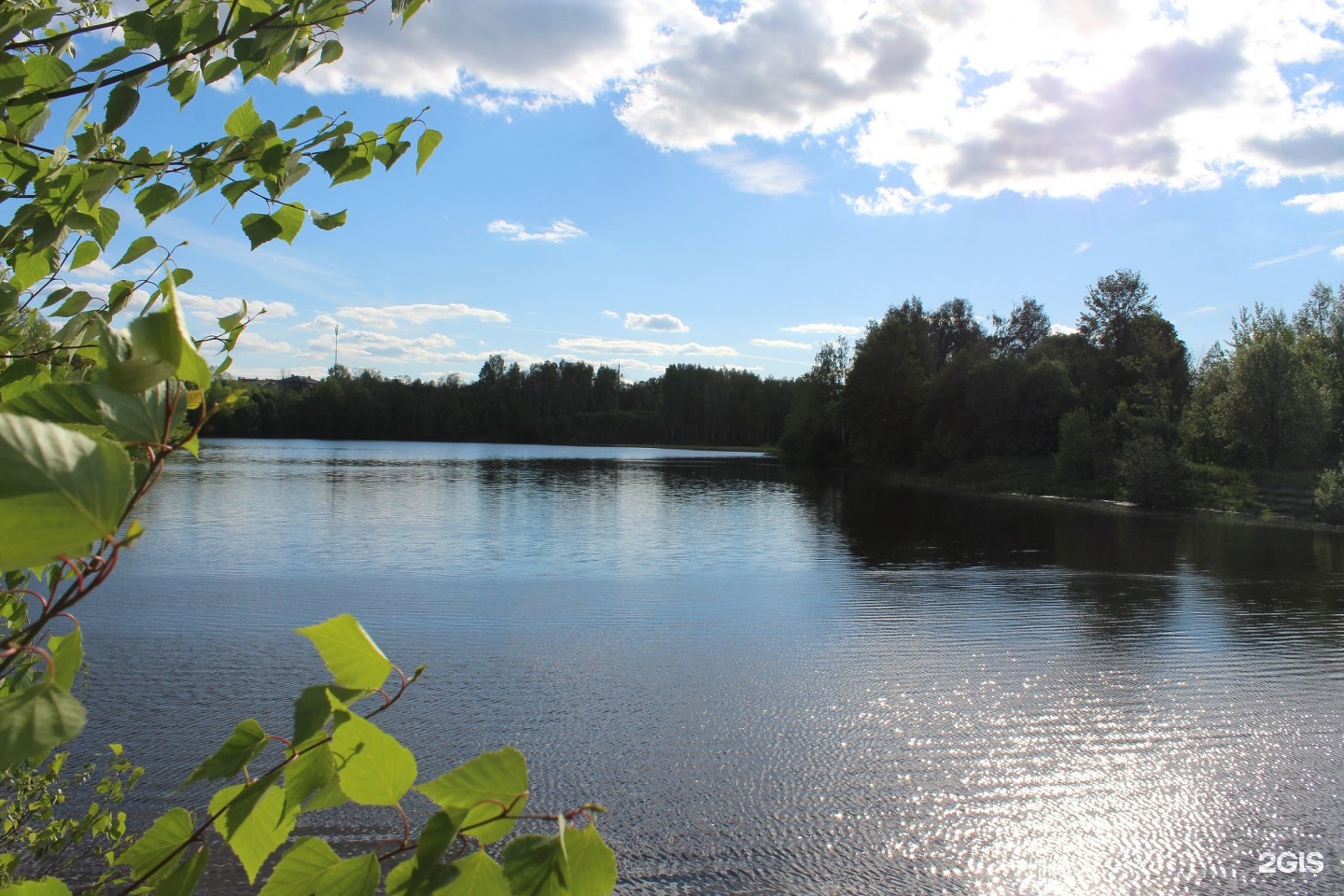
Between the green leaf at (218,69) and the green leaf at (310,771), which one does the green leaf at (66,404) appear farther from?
the green leaf at (218,69)

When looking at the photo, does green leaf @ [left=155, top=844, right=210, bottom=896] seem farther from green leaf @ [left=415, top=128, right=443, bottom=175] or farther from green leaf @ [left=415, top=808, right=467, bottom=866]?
green leaf @ [left=415, top=128, right=443, bottom=175]

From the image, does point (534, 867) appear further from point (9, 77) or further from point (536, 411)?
point (536, 411)

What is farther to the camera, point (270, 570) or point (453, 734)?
point (270, 570)

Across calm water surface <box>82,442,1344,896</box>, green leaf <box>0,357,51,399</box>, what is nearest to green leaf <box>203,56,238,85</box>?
green leaf <box>0,357,51,399</box>

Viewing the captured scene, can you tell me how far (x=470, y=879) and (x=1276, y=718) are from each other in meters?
11.2

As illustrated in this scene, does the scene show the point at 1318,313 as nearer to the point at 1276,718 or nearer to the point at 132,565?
the point at 1276,718

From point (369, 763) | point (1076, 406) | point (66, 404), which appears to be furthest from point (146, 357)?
point (1076, 406)

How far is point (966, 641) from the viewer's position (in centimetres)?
1256

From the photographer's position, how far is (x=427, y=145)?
1.49 metres

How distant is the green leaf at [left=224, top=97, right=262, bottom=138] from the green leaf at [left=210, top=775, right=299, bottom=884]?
1.10 metres

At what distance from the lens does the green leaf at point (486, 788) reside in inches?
29.1

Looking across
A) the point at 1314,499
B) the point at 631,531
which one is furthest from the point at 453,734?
the point at 1314,499

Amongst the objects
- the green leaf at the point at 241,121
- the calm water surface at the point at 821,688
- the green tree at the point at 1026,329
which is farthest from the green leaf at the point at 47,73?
the green tree at the point at 1026,329

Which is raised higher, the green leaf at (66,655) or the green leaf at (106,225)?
the green leaf at (106,225)
